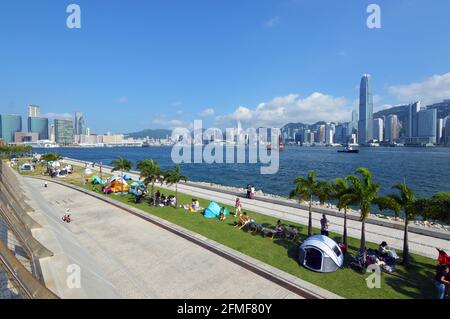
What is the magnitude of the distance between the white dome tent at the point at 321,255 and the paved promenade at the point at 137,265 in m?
1.81

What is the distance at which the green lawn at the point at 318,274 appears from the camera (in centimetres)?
759

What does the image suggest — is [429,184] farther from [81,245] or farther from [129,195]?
[81,245]

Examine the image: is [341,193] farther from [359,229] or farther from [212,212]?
[212,212]

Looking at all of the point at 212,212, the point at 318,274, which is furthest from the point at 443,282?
the point at 212,212

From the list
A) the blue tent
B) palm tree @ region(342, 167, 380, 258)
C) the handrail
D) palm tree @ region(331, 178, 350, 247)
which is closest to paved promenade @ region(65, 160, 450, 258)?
palm tree @ region(331, 178, 350, 247)

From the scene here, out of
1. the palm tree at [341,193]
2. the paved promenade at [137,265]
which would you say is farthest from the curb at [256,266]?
the palm tree at [341,193]

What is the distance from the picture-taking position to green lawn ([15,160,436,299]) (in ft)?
24.9

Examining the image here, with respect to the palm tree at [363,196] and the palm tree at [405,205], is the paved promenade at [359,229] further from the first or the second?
the palm tree at [363,196]

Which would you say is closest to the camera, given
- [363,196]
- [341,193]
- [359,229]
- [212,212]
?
[363,196]

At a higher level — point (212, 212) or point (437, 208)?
point (437, 208)

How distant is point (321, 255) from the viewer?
8.74 m

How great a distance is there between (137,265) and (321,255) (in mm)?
7113

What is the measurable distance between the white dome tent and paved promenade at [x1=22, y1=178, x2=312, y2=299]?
1806 millimetres
